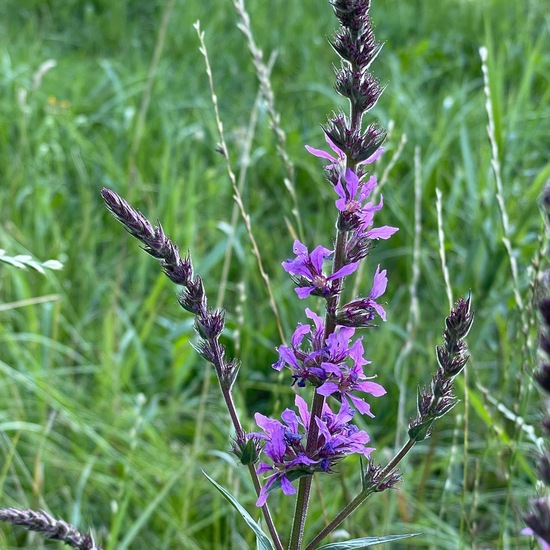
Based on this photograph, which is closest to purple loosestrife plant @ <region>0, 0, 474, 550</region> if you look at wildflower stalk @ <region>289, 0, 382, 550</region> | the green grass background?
wildflower stalk @ <region>289, 0, 382, 550</region>

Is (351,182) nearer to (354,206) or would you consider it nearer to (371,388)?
(354,206)

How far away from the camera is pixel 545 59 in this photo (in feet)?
15.2

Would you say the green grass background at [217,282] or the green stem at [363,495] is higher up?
the green stem at [363,495]

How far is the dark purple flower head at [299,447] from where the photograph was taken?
3.03ft

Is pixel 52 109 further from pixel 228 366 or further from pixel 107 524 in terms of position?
pixel 228 366

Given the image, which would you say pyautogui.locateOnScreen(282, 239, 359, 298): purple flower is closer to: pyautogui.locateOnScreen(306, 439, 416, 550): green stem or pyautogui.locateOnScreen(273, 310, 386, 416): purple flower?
pyautogui.locateOnScreen(273, 310, 386, 416): purple flower

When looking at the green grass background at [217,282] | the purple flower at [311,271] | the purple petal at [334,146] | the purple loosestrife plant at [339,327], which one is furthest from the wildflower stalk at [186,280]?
the green grass background at [217,282]

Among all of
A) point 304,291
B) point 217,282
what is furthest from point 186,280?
point 217,282

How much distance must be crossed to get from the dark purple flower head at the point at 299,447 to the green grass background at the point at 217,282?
63cm

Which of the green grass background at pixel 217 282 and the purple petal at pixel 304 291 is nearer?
the purple petal at pixel 304 291

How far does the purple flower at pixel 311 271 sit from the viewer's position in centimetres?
92

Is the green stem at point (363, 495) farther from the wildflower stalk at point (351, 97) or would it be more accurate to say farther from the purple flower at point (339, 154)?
the purple flower at point (339, 154)

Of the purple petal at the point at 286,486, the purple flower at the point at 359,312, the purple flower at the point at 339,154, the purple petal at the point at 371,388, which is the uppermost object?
the purple flower at the point at 339,154

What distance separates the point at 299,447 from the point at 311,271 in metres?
0.22
